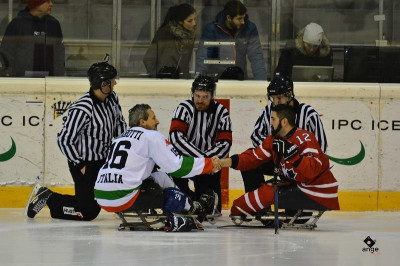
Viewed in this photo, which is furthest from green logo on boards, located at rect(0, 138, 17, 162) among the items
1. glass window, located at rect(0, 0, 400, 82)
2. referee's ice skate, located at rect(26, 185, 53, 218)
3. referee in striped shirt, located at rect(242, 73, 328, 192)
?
referee in striped shirt, located at rect(242, 73, 328, 192)

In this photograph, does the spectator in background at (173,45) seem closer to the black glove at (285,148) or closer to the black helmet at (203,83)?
the black helmet at (203,83)

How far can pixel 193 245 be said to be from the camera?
6.10 m

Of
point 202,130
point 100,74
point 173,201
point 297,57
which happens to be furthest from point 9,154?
point 297,57

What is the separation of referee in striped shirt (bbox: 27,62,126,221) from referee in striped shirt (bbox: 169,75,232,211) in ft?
1.62

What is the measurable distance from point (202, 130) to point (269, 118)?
0.50m

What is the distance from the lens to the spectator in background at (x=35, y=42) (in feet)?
28.7

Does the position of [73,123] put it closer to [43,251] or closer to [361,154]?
[43,251]

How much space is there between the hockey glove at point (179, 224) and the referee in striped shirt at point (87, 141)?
0.97 meters

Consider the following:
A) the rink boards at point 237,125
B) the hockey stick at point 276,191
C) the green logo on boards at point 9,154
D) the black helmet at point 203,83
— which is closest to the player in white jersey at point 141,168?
the hockey stick at point 276,191

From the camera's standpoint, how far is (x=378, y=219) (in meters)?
8.08

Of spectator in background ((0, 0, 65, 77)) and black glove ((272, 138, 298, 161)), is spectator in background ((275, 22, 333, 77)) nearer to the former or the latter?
spectator in background ((0, 0, 65, 77))

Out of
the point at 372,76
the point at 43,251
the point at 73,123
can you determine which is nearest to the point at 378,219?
the point at 372,76

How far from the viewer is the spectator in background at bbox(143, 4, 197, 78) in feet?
28.7

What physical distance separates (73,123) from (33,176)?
3.87 ft
